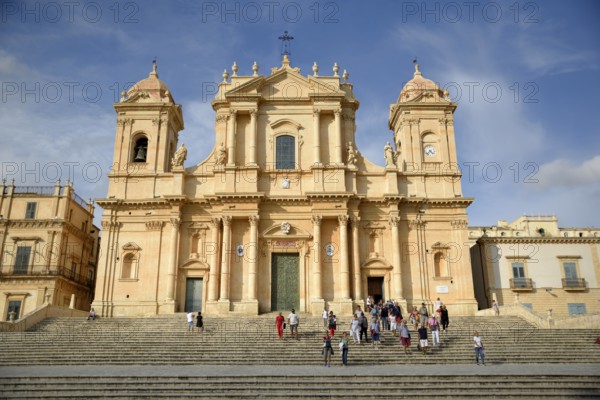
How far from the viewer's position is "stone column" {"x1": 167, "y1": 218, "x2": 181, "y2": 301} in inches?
1174

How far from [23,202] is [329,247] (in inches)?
915

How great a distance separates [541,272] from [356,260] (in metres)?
14.9

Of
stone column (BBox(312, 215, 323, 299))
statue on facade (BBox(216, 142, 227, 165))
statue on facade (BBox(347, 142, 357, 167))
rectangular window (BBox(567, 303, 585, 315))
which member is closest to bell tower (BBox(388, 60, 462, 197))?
statue on facade (BBox(347, 142, 357, 167))

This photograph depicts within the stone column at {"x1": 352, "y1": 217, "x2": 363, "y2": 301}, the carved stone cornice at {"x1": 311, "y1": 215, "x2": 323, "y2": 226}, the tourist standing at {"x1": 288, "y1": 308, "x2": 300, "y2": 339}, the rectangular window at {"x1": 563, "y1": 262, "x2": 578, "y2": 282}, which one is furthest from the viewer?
the rectangular window at {"x1": 563, "y1": 262, "x2": 578, "y2": 282}

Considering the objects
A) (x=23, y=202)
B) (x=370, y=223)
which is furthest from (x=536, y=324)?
(x=23, y=202)

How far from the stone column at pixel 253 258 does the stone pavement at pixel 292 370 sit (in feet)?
38.1

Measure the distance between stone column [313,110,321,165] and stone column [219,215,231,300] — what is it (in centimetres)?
621

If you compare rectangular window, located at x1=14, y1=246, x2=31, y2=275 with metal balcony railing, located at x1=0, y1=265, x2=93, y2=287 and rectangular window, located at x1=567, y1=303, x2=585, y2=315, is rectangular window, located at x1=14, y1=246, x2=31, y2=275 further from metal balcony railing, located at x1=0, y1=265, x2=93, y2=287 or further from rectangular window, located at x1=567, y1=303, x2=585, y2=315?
rectangular window, located at x1=567, y1=303, x2=585, y2=315

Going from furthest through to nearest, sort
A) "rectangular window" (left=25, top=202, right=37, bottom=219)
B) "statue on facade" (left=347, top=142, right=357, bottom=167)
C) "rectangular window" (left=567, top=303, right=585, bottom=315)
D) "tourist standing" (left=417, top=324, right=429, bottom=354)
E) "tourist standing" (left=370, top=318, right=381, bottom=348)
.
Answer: "rectangular window" (left=25, top=202, right=37, bottom=219)
"rectangular window" (left=567, top=303, right=585, bottom=315)
"statue on facade" (left=347, top=142, right=357, bottom=167)
"tourist standing" (left=370, top=318, right=381, bottom=348)
"tourist standing" (left=417, top=324, right=429, bottom=354)

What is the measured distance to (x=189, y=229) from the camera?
31.4 meters

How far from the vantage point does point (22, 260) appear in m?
37.8

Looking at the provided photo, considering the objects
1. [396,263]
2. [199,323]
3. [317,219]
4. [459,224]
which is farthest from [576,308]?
[199,323]

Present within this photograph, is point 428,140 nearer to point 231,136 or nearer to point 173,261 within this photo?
point 231,136

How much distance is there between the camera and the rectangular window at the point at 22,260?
3744 cm
